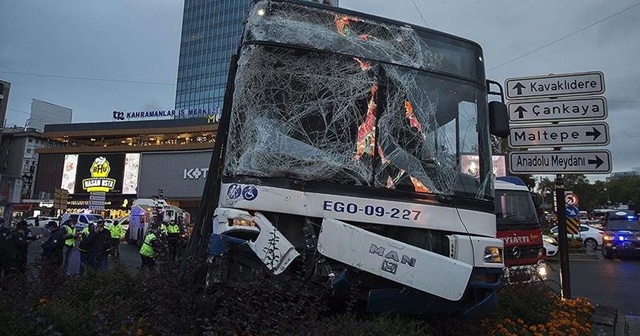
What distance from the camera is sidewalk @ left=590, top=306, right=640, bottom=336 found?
652 cm

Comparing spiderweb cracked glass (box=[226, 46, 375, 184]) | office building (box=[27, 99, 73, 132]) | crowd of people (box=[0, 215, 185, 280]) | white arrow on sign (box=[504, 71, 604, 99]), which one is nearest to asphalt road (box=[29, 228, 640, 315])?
crowd of people (box=[0, 215, 185, 280])

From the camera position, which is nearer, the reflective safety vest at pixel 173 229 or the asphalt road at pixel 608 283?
the asphalt road at pixel 608 283

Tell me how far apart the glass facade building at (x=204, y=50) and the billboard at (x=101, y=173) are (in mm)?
28265

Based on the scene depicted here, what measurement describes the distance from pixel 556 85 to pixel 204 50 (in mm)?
92618

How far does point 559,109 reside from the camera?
8250 mm

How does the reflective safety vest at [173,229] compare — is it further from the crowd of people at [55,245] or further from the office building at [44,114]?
the office building at [44,114]

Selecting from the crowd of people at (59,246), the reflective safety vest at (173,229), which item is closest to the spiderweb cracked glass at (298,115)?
the crowd of people at (59,246)

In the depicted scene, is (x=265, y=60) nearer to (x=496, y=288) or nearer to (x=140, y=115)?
(x=496, y=288)

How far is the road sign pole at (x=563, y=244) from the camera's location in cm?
809

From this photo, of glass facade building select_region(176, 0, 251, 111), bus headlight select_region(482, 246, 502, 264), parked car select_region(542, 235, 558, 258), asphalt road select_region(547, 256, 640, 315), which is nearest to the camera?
bus headlight select_region(482, 246, 502, 264)

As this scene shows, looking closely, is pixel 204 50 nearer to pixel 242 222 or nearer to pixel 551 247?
pixel 551 247

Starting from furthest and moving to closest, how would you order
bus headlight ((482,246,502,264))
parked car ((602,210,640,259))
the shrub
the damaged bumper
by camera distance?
parked car ((602,210,640,259))
bus headlight ((482,246,502,264))
the damaged bumper
the shrub

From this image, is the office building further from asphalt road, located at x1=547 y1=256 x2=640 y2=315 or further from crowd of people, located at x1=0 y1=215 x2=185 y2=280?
asphalt road, located at x1=547 y1=256 x2=640 y2=315

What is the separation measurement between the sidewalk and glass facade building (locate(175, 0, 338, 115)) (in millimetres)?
78434
